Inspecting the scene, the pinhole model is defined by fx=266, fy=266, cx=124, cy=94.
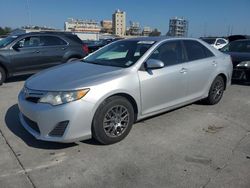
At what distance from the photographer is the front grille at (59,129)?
3.39 metres

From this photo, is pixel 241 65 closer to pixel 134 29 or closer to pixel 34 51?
pixel 34 51

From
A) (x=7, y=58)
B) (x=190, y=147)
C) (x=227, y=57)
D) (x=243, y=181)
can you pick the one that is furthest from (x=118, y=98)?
(x=7, y=58)

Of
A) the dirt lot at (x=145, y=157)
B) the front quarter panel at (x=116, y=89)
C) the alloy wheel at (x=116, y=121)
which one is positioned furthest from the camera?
the alloy wheel at (x=116, y=121)

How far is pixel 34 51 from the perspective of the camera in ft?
28.6

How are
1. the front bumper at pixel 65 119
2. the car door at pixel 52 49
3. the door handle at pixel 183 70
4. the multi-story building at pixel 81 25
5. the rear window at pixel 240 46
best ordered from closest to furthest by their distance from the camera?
the front bumper at pixel 65 119, the door handle at pixel 183 70, the rear window at pixel 240 46, the car door at pixel 52 49, the multi-story building at pixel 81 25

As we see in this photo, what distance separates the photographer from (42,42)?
9.02 metres

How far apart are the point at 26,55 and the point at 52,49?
961 mm

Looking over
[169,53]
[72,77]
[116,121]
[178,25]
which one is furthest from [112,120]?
[178,25]

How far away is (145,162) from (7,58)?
254 inches

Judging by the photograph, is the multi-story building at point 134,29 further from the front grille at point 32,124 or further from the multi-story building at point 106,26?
the front grille at point 32,124

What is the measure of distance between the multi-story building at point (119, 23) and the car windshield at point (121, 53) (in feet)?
333

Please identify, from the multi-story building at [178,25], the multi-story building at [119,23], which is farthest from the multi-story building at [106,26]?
the multi-story building at [178,25]

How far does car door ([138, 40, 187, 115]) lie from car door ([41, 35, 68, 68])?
17.7 ft

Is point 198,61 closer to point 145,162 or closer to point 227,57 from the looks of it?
point 227,57
